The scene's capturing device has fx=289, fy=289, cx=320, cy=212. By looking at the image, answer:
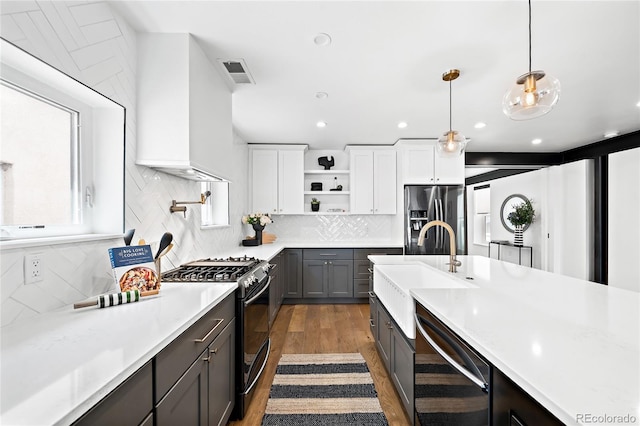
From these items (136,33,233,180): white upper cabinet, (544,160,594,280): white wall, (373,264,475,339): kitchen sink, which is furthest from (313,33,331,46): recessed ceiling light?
(544,160,594,280): white wall

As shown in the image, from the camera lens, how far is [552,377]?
27.8 inches

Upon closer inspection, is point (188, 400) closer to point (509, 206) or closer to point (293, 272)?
point (293, 272)

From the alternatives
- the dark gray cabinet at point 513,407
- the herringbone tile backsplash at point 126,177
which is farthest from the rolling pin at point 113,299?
the dark gray cabinet at point 513,407

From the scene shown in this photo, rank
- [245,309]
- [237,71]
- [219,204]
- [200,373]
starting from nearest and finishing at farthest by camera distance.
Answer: [200,373], [245,309], [237,71], [219,204]

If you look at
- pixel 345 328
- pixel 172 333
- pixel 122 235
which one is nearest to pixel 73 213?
pixel 122 235

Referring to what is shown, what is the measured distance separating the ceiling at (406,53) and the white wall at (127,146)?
254 mm

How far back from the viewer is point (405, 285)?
6.07 ft

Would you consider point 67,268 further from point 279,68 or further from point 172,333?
point 279,68

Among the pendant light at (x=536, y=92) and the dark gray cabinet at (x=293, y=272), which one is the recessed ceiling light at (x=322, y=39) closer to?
the pendant light at (x=536, y=92)

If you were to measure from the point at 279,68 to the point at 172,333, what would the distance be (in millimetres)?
2067

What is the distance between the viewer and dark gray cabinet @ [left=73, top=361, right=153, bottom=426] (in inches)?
28.1

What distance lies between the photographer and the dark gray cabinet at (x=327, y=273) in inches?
174

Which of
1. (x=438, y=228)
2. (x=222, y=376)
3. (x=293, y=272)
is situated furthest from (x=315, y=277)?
(x=222, y=376)

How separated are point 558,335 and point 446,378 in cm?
47
